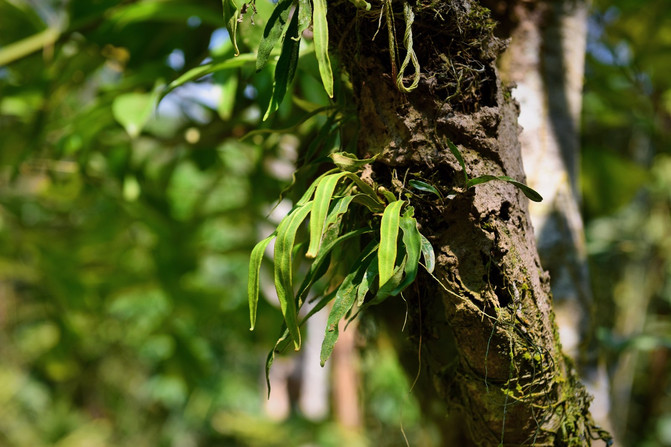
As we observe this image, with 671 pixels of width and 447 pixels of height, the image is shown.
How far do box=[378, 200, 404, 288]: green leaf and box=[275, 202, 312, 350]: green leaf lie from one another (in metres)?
0.05

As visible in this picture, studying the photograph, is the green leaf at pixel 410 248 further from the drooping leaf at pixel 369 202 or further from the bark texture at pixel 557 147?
the bark texture at pixel 557 147

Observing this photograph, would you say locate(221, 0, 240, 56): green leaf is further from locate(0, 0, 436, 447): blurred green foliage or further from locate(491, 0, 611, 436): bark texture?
locate(491, 0, 611, 436): bark texture

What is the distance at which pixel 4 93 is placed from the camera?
857 mm

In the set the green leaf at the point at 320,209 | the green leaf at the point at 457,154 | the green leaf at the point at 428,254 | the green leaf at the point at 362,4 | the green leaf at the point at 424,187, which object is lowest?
the green leaf at the point at 428,254

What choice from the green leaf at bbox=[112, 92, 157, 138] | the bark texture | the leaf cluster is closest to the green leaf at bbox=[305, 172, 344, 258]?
the leaf cluster

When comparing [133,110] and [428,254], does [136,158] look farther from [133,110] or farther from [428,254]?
[428,254]

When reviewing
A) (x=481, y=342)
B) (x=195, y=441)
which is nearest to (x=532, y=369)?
(x=481, y=342)

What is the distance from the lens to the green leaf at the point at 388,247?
0.94ft

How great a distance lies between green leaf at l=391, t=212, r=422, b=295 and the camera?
0.93 feet

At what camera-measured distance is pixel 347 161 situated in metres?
0.33

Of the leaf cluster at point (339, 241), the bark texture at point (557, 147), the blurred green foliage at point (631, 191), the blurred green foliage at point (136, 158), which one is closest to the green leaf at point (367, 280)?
the leaf cluster at point (339, 241)

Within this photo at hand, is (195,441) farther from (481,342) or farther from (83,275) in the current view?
(481,342)

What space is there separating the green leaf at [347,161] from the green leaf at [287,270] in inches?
1.6

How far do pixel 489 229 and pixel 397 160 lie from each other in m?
0.06
